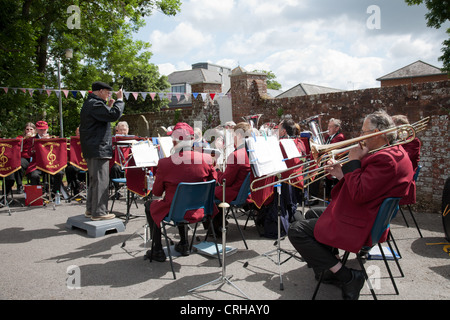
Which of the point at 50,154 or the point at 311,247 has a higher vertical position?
the point at 50,154

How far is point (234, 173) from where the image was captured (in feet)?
16.4

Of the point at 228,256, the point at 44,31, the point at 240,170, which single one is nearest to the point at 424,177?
the point at 240,170

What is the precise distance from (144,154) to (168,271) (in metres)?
2.01

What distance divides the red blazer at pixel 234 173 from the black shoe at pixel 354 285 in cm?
214

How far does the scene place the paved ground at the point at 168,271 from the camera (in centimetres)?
343

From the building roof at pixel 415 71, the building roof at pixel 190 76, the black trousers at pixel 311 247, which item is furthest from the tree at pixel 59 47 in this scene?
the building roof at pixel 190 76

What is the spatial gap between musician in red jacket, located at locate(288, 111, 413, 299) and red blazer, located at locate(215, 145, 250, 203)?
1.71 meters

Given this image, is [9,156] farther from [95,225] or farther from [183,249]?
[183,249]

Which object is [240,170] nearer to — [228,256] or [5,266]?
[228,256]

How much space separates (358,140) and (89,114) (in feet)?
13.4

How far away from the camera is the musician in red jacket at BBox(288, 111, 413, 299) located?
281cm

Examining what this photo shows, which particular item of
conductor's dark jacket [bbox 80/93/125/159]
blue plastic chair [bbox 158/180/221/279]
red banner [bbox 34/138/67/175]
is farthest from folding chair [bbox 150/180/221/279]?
red banner [bbox 34/138/67/175]

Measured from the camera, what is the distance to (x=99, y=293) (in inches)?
137

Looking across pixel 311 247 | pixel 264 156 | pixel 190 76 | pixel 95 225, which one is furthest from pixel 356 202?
pixel 190 76
